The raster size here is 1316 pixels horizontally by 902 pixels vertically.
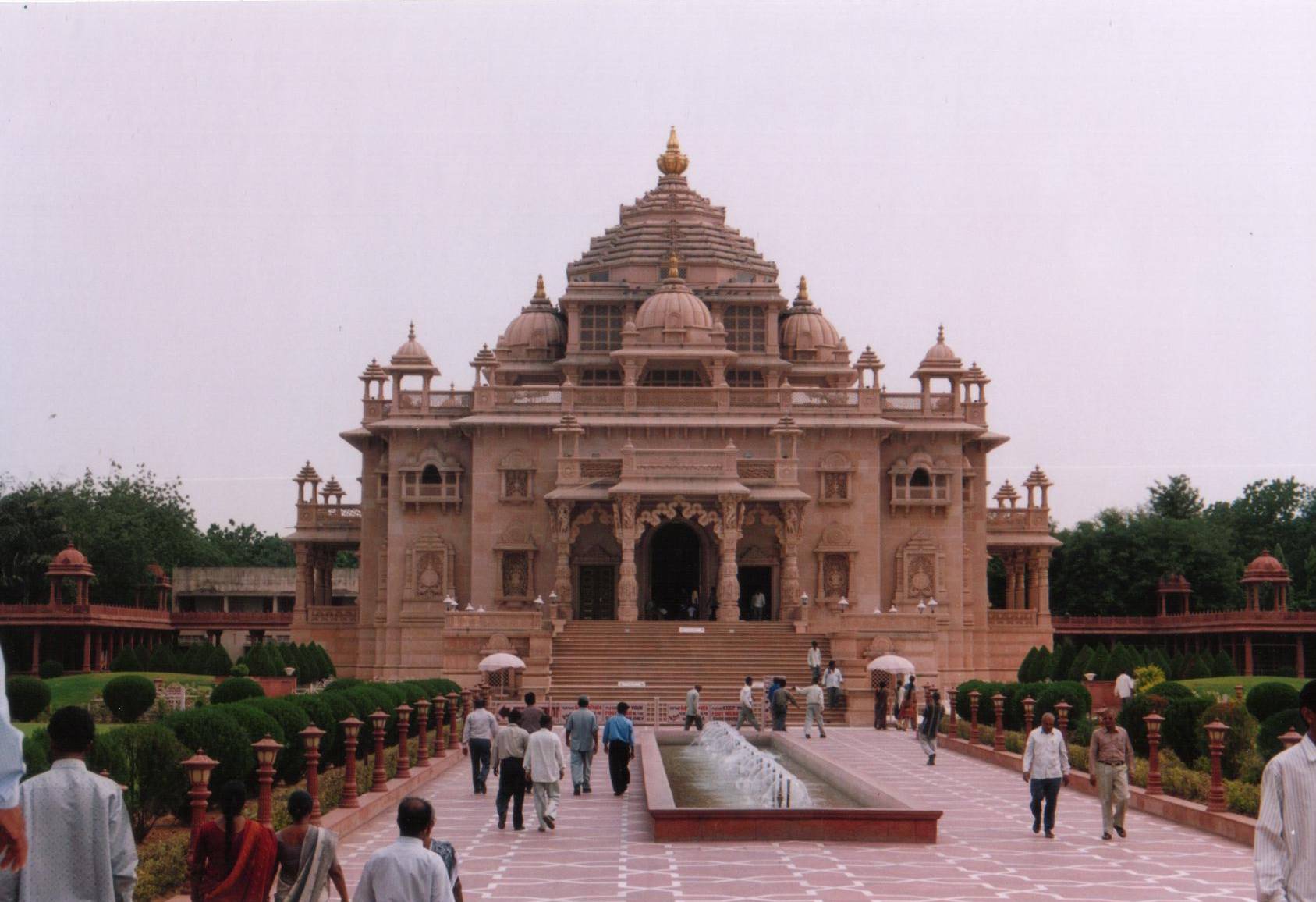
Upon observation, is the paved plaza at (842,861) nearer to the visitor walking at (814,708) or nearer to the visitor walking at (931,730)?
the visitor walking at (931,730)

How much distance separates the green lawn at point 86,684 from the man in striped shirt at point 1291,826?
118ft

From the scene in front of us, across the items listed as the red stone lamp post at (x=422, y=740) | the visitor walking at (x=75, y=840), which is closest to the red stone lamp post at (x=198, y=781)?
the visitor walking at (x=75, y=840)

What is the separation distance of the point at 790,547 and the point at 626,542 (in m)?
4.49

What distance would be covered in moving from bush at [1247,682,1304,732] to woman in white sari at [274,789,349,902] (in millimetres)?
20866

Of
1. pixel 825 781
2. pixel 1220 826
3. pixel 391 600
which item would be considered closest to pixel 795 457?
pixel 391 600

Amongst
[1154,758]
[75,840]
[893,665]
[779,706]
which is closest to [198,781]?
[75,840]

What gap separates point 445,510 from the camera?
53.4 metres

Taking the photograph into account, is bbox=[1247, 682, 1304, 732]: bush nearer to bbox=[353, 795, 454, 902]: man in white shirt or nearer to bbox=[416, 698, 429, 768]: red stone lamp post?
bbox=[416, 698, 429, 768]: red stone lamp post

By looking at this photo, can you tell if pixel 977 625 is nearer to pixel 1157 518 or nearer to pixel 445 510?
pixel 445 510

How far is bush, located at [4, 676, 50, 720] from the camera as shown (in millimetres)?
37156

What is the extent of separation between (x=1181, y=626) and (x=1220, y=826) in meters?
41.8

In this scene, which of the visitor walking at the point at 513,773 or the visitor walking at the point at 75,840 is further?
the visitor walking at the point at 513,773

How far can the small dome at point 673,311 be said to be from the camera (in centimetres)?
5438

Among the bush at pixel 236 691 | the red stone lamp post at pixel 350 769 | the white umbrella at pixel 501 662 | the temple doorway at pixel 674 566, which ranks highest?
the temple doorway at pixel 674 566
